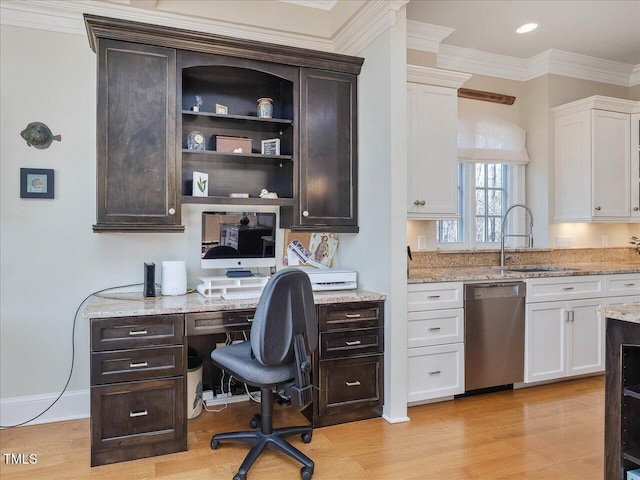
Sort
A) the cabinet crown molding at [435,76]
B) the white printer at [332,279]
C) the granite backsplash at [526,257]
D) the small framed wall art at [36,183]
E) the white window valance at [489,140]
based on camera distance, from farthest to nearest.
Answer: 1. the white window valance at [489,140]
2. the granite backsplash at [526,257]
3. the cabinet crown molding at [435,76]
4. the white printer at [332,279]
5. the small framed wall art at [36,183]

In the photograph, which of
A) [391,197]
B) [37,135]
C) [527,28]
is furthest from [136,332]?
[527,28]

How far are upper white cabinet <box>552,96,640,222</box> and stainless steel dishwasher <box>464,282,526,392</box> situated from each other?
1380 mm

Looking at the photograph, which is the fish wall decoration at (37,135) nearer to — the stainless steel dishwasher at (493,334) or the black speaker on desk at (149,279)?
the black speaker on desk at (149,279)

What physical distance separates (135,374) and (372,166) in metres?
1.94

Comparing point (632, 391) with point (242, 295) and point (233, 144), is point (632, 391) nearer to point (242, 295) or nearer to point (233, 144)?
point (242, 295)

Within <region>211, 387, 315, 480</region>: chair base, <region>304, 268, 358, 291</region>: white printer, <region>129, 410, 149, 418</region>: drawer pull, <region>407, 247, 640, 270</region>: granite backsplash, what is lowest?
<region>211, 387, 315, 480</region>: chair base

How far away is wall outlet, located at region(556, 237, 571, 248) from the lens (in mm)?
4363

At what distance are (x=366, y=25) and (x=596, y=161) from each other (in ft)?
8.42

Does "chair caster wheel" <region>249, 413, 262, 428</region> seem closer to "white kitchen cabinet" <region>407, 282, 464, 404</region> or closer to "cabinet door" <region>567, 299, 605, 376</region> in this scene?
"white kitchen cabinet" <region>407, 282, 464, 404</region>

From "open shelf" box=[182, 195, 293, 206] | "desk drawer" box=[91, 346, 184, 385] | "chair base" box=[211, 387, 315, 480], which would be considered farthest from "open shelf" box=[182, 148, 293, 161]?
"chair base" box=[211, 387, 315, 480]

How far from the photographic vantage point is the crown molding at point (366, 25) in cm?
281

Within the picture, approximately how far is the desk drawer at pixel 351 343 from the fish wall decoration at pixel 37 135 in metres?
2.16

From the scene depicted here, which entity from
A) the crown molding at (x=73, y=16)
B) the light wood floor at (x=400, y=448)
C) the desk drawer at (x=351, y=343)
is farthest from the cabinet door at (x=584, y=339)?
the crown molding at (x=73, y=16)

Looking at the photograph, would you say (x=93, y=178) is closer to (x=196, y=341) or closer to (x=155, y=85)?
(x=155, y=85)
